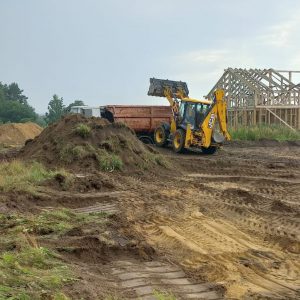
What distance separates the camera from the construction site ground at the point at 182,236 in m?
5.92

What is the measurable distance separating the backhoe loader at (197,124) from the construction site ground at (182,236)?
18.4 ft

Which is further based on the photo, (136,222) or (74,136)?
(74,136)

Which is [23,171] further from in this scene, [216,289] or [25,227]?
[216,289]

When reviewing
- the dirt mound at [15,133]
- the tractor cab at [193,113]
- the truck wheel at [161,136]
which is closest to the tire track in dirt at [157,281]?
the tractor cab at [193,113]

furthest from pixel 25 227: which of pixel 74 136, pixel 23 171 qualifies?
pixel 74 136

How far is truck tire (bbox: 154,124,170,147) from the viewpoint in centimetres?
2384

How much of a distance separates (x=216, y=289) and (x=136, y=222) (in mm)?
3609

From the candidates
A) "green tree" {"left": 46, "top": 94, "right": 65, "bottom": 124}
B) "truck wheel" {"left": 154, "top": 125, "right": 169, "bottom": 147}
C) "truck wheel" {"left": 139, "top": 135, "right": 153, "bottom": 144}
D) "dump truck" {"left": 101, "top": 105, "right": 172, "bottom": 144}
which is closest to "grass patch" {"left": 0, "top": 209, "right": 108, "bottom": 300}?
"truck wheel" {"left": 154, "top": 125, "right": 169, "bottom": 147}

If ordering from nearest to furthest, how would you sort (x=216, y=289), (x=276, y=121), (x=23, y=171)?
1. (x=216, y=289)
2. (x=23, y=171)
3. (x=276, y=121)

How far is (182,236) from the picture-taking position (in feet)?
27.5

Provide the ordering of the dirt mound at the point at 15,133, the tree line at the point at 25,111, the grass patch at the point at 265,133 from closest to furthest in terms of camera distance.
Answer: the grass patch at the point at 265,133, the dirt mound at the point at 15,133, the tree line at the point at 25,111

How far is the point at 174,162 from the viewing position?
60.3ft

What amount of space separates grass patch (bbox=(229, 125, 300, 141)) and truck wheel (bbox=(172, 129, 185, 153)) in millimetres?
9226

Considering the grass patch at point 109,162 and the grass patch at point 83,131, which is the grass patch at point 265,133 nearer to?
the grass patch at point 83,131
